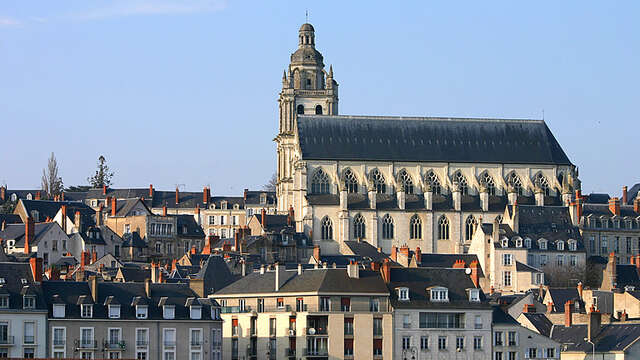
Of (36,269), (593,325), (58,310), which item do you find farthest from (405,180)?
(58,310)

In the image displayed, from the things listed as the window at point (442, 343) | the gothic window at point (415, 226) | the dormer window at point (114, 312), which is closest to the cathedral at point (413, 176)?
the gothic window at point (415, 226)

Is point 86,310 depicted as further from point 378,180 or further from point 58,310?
point 378,180

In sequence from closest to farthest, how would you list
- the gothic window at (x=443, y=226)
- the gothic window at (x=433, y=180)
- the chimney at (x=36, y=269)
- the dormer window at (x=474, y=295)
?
the chimney at (x=36, y=269) < the dormer window at (x=474, y=295) < the gothic window at (x=443, y=226) < the gothic window at (x=433, y=180)

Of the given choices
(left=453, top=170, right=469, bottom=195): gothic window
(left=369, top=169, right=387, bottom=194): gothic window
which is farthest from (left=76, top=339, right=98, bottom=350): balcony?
(left=453, top=170, right=469, bottom=195): gothic window

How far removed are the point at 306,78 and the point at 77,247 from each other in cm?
4250

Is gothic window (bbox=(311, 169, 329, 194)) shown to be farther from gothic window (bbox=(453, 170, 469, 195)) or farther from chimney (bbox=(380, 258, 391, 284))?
chimney (bbox=(380, 258, 391, 284))

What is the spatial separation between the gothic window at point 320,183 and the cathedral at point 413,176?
75mm

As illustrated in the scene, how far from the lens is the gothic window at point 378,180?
144 metres

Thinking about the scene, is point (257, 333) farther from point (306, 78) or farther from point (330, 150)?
point (306, 78)

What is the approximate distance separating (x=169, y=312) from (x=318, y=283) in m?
7.11

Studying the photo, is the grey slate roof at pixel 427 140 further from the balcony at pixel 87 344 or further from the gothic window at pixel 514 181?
the balcony at pixel 87 344

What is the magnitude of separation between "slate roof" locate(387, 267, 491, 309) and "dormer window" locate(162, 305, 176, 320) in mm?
9472

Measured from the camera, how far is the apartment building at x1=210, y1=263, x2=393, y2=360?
78938 millimetres

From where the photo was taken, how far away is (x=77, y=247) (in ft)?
407
